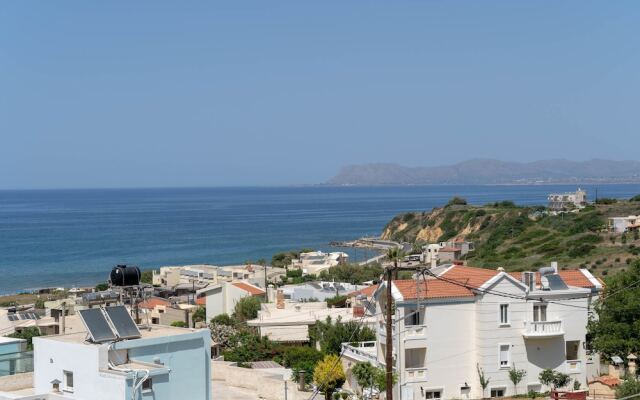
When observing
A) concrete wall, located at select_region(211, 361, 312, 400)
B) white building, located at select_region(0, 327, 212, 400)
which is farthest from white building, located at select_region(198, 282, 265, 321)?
white building, located at select_region(0, 327, 212, 400)

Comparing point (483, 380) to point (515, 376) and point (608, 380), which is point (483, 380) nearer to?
point (515, 376)

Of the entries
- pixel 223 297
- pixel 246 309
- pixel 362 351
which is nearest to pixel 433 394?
pixel 362 351

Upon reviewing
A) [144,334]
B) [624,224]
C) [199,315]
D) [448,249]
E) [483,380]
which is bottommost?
[448,249]

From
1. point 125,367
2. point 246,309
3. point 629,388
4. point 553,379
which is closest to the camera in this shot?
point 125,367

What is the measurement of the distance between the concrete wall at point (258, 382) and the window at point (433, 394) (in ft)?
10.7

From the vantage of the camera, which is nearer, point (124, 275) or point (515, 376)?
point (124, 275)

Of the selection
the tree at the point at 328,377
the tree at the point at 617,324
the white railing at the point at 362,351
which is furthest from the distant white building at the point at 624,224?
the tree at the point at 328,377

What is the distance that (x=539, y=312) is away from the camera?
26219 mm

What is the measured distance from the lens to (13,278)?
327 feet

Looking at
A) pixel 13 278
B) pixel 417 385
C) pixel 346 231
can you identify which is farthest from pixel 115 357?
pixel 346 231

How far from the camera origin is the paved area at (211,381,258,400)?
21208 mm

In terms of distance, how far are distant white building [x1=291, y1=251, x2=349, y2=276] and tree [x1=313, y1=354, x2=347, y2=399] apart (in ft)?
172

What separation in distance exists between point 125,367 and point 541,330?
14.8 meters

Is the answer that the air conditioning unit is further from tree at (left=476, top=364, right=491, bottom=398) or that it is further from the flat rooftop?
the flat rooftop
